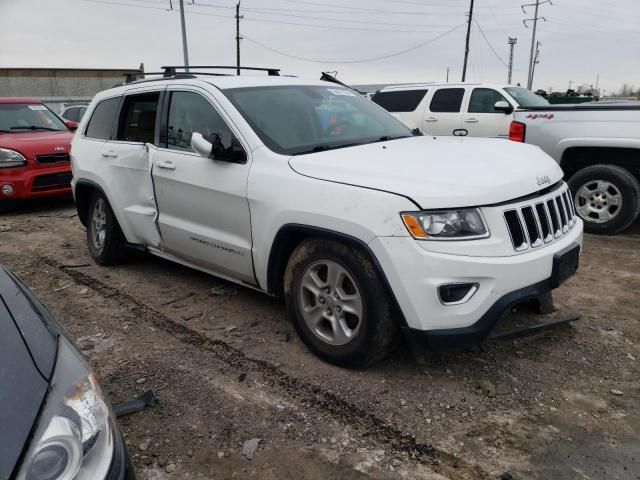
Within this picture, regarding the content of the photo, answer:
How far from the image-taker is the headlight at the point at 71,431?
1.41m

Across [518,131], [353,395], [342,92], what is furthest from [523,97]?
[353,395]

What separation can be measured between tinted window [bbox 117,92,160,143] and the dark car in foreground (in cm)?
287

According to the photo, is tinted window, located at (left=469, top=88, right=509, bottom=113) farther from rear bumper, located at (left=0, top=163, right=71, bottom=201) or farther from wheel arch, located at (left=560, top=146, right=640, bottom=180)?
rear bumper, located at (left=0, top=163, right=71, bottom=201)

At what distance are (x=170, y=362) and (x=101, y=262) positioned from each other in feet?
7.71

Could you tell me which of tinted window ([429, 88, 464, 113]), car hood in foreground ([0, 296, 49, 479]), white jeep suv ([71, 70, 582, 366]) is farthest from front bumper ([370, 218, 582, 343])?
tinted window ([429, 88, 464, 113])

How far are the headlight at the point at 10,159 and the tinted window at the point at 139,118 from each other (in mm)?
3906

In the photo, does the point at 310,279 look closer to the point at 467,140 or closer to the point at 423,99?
the point at 467,140

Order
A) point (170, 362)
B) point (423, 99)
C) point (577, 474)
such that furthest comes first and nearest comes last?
1. point (423, 99)
2. point (170, 362)
3. point (577, 474)

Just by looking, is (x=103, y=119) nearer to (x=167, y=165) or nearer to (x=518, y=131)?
(x=167, y=165)

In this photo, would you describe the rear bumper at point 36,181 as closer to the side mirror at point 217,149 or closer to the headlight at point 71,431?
the side mirror at point 217,149

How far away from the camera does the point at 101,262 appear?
542 centimetres

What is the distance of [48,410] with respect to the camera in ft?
4.96

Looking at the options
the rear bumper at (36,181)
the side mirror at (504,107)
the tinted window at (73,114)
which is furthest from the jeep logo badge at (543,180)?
the tinted window at (73,114)

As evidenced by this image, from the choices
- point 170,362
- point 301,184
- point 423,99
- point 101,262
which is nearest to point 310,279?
point 301,184
